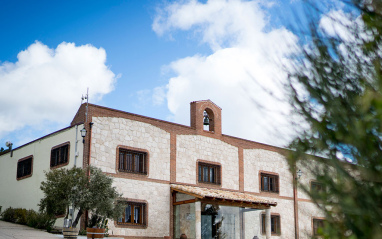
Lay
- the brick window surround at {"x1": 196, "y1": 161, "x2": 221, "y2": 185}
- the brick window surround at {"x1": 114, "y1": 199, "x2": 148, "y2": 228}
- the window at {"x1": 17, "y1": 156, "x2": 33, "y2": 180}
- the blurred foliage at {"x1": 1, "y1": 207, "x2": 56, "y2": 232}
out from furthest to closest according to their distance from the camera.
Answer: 1. the window at {"x1": 17, "y1": 156, "x2": 33, "y2": 180}
2. the brick window surround at {"x1": 196, "y1": 161, "x2": 221, "y2": 185}
3. the brick window surround at {"x1": 114, "y1": 199, "x2": 148, "y2": 228}
4. the blurred foliage at {"x1": 1, "y1": 207, "x2": 56, "y2": 232}

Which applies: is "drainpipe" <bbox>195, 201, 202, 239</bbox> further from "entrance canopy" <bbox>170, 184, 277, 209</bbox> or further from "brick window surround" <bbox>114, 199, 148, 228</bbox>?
"brick window surround" <bbox>114, 199, 148, 228</bbox>

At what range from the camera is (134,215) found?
2122cm

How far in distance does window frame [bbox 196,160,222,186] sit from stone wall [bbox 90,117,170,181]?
2.11 meters

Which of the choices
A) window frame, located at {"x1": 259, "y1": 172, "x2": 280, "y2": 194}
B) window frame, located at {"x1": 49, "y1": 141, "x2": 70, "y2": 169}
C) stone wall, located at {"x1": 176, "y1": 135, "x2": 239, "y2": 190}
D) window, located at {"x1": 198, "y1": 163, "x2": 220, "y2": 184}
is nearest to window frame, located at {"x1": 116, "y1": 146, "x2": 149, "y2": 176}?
stone wall, located at {"x1": 176, "y1": 135, "x2": 239, "y2": 190}

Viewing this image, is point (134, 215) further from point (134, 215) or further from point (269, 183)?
point (269, 183)

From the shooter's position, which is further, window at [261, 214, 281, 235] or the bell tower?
window at [261, 214, 281, 235]

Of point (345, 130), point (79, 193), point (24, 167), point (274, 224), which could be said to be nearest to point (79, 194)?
point (79, 193)

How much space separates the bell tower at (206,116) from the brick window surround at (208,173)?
1.91m

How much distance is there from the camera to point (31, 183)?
2392 centimetres

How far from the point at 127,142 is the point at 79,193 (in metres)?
4.46

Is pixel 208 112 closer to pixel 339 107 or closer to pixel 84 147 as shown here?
pixel 84 147

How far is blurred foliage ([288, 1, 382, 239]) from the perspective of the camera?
3148 mm

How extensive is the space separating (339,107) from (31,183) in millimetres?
22922

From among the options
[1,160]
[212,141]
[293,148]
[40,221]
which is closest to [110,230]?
[40,221]
